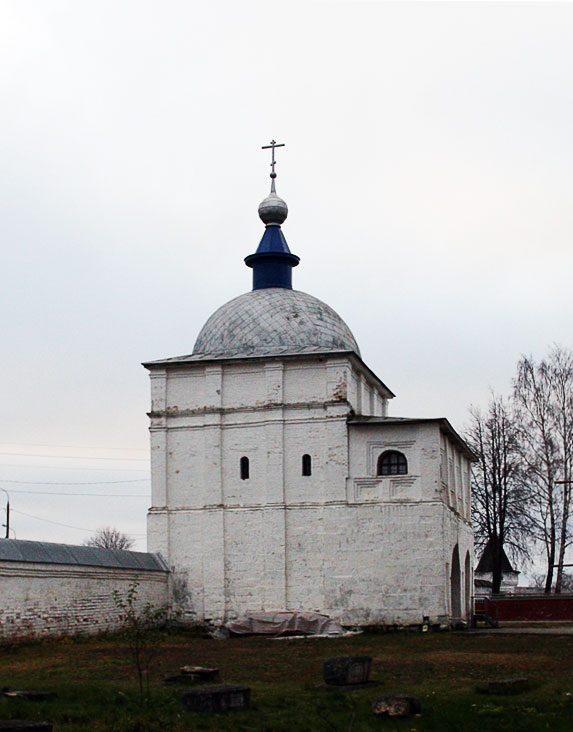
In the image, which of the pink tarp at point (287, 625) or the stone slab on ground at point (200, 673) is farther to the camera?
the pink tarp at point (287, 625)

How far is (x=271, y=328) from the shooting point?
29.0 metres

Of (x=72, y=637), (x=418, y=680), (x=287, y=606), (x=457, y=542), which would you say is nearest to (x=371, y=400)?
(x=457, y=542)

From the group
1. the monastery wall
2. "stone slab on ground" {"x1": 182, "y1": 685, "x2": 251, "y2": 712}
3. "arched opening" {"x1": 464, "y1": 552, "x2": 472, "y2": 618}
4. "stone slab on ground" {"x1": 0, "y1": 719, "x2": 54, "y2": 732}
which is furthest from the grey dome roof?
"stone slab on ground" {"x1": 0, "y1": 719, "x2": 54, "y2": 732}

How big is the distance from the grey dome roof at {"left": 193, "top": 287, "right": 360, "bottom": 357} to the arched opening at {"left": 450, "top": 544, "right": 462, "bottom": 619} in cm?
634

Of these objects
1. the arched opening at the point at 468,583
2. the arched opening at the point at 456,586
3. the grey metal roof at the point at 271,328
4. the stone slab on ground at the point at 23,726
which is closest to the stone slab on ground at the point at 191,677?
the stone slab on ground at the point at 23,726

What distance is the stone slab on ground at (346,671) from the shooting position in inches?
506

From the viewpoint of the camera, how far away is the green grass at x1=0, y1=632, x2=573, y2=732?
34.1ft

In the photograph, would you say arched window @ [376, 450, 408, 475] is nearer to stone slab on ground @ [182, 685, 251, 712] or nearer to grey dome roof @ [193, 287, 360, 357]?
grey dome roof @ [193, 287, 360, 357]

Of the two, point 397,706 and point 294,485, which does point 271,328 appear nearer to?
point 294,485

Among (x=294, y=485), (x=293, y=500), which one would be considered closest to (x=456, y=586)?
(x=293, y=500)

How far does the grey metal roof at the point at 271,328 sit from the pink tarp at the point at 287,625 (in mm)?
6992

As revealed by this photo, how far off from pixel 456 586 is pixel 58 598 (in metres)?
12.2

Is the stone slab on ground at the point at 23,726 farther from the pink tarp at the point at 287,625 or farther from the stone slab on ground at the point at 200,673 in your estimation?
the pink tarp at the point at 287,625

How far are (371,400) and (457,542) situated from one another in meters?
4.84
